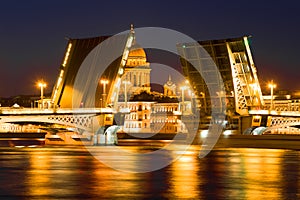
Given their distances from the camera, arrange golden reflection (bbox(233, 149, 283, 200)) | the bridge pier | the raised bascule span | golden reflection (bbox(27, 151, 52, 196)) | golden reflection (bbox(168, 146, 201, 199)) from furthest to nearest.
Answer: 1. the bridge pier
2. the raised bascule span
3. golden reflection (bbox(27, 151, 52, 196))
4. golden reflection (bbox(233, 149, 283, 200))
5. golden reflection (bbox(168, 146, 201, 199))

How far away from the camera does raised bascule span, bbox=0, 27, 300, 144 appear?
5150 cm

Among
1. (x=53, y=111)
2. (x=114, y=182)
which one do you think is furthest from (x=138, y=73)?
(x=114, y=182)

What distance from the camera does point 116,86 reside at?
5778cm

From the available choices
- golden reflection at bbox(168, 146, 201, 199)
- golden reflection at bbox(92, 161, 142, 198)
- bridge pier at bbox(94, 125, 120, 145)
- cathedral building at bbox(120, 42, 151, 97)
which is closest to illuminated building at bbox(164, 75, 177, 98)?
cathedral building at bbox(120, 42, 151, 97)

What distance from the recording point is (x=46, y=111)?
55.4m

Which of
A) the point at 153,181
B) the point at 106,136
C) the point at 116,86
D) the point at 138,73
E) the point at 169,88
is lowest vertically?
the point at 153,181

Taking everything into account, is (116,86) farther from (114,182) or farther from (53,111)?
(114,182)

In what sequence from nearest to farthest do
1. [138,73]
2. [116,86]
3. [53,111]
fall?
[53,111]
[116,86]
[138,73]

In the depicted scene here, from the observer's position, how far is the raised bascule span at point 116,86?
51.5 meters

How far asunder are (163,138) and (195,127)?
6729 mm

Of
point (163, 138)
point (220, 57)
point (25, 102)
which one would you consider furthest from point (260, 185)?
point (25, 102)

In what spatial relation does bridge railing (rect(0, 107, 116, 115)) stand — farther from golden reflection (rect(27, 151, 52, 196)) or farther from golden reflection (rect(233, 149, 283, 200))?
golden reflection (rect(233, 149, 283, 200))

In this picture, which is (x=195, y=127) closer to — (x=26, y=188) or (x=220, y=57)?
→ (x=220, y=57)

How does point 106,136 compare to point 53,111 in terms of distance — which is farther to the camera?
point 106,136
